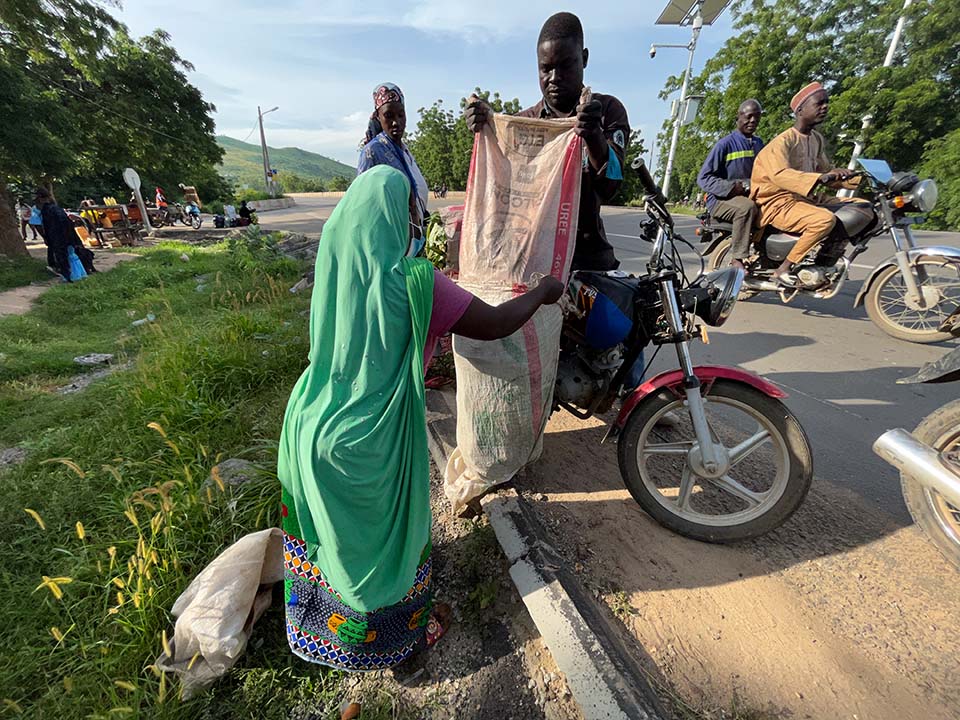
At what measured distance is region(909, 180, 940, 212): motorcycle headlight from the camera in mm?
3643

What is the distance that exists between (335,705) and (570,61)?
2678mm

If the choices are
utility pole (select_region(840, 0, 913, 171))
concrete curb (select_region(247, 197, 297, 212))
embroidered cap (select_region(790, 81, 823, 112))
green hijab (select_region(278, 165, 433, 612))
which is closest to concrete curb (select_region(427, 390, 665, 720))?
green hijab (select_region(278, 165, 433, 612))

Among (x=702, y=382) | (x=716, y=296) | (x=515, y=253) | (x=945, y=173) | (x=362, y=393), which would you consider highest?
(x=945, y=173)

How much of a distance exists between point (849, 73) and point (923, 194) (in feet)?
84.3

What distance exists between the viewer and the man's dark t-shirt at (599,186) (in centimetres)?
190

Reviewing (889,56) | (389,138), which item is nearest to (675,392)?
(389,138)

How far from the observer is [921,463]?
4.84ft

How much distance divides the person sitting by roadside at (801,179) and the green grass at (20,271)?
11991 millimetres

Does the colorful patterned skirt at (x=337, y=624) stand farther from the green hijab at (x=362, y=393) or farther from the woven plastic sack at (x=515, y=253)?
the woven plastic sack at (x=515, y=253)

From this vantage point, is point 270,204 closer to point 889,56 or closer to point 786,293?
point 786,293

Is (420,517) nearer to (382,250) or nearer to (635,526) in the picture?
(382,250)

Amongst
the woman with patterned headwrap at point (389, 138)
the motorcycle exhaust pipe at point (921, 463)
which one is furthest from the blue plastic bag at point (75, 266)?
the motorcycle exhaust pipe at point (921, 463)

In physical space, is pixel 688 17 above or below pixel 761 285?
above

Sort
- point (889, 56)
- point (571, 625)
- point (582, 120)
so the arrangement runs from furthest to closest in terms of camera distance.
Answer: point (889, 56), point (582, 120), point (571, 625)
